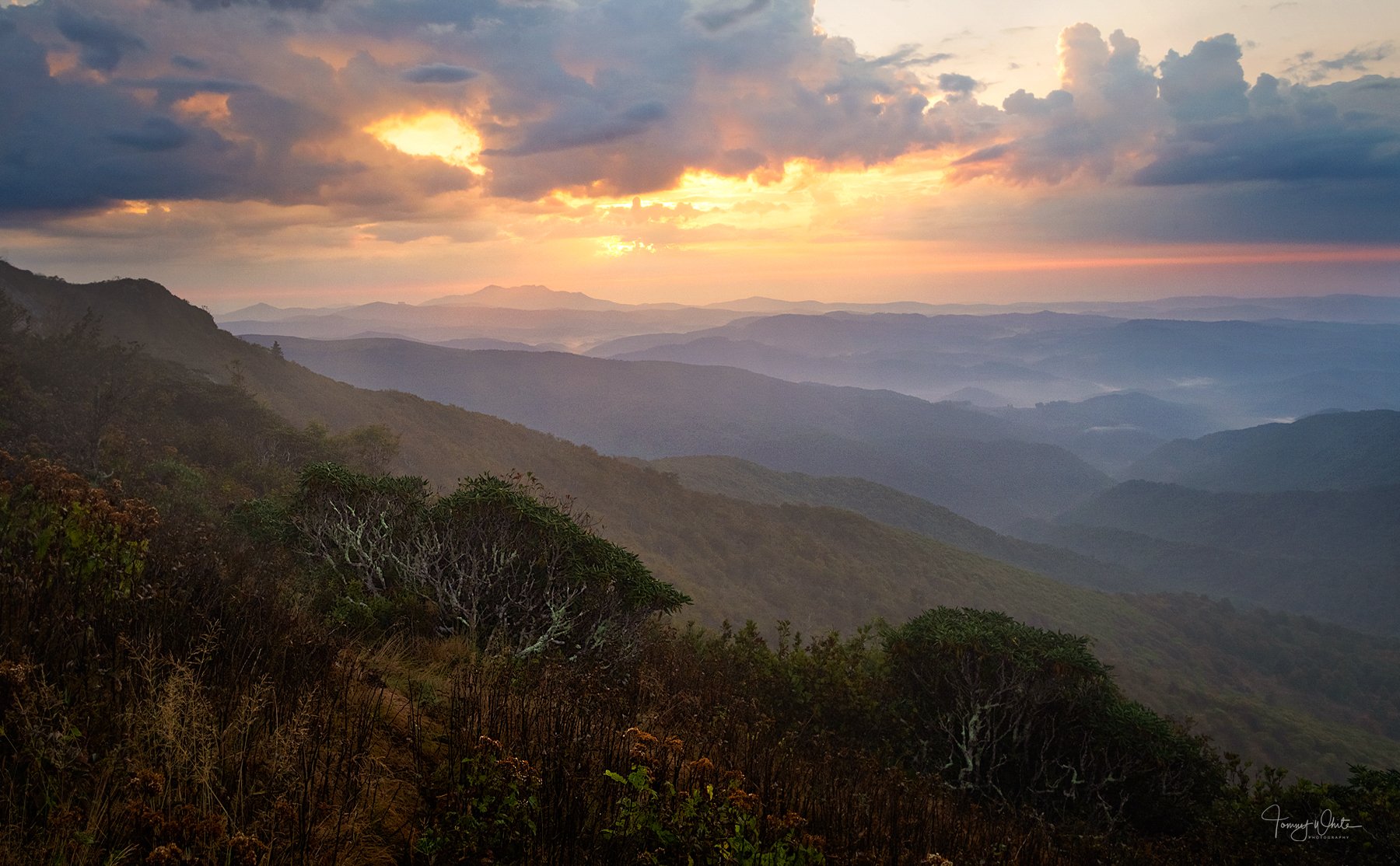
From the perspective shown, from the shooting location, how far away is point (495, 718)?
442cm

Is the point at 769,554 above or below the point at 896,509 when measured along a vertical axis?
above

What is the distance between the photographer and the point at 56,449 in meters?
19.0

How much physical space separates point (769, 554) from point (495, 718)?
75237 mm

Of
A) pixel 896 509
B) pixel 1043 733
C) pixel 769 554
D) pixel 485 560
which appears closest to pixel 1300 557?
pixel 896 509

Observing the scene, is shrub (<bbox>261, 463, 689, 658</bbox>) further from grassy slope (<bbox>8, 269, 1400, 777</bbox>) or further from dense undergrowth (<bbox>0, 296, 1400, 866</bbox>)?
grassy slope (<bbox>8, 269, 1400, 777</bbox>)

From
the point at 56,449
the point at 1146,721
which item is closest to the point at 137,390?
the point at 56,449

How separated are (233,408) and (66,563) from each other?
125ft

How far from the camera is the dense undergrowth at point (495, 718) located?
3.03 m

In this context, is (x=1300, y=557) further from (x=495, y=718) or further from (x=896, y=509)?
(x=495, y=718)

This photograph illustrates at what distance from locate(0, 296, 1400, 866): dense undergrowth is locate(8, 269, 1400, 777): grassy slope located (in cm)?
4078

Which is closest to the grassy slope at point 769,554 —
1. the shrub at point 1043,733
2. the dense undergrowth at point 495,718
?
the shrub at point 1043,733

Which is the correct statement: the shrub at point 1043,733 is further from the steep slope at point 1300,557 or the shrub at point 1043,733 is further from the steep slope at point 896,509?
the steep slope at point 1300,557

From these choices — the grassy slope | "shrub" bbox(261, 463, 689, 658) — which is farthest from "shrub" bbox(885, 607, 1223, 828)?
the grassy slope

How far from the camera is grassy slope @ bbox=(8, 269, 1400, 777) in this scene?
63306 mm
